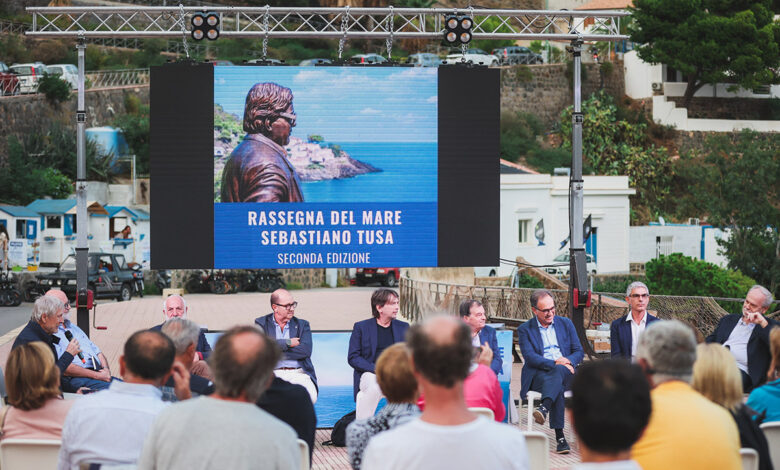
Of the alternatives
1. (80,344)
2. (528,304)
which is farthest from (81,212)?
(528,304)

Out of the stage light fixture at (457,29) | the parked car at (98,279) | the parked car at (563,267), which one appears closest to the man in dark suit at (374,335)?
the stage light fixture at (457,29)

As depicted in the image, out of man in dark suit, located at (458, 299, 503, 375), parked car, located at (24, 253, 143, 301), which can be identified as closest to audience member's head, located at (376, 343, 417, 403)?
man in dark suit, located at (458, 299, 503, 375)

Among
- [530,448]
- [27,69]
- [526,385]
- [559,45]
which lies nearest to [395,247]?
[526,385]

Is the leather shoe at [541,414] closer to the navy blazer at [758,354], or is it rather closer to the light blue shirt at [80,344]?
the navy blazer at [758,354]

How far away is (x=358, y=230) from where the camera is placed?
10859 millimetres

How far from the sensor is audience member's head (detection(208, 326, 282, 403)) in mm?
3219

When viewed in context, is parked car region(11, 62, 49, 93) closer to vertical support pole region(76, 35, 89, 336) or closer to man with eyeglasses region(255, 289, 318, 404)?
vertical support pole region(76, 35, 89, 336)

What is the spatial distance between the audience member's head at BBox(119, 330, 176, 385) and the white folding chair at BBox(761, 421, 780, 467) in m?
2.85

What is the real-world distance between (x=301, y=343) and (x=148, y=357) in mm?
4054

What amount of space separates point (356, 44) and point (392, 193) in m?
46.8

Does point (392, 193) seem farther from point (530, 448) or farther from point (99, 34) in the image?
point (530, 448)

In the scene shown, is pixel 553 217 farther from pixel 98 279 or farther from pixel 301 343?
pixel 301 343

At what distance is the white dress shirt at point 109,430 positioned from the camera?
3832mm

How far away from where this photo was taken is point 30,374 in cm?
452
